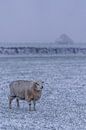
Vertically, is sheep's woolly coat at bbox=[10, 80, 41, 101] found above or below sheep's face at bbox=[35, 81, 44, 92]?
below

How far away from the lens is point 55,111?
16766 mm

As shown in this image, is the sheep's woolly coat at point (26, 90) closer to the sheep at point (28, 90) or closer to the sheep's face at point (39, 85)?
the sheep at point (28, 90)

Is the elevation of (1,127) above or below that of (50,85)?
above

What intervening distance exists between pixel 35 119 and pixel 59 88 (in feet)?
28.7

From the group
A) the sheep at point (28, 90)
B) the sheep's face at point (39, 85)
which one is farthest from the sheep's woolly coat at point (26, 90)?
the sheep's face at point (39, 85)

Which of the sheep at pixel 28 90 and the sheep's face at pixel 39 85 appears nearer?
the sheep's face at pixel 39 85

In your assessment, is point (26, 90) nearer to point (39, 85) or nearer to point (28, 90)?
point (28, 90)

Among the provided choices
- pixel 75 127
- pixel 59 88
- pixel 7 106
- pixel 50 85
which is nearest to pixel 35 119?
pixel 75 127

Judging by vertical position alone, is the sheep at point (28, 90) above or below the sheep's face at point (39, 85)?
below

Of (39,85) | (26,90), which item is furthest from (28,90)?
(39,85)

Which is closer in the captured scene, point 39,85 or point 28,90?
point 39,85

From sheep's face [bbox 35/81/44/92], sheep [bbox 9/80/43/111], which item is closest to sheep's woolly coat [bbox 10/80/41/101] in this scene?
sheep [bbox 9/80/43/111]

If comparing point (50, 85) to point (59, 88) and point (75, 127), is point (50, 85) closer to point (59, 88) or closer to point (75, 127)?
point (59, 88)

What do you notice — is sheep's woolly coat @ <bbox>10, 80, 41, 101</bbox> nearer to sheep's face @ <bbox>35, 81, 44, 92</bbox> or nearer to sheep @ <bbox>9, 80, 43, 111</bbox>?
sheep @ <bbox>9, 80, 43, 111</bbox>
